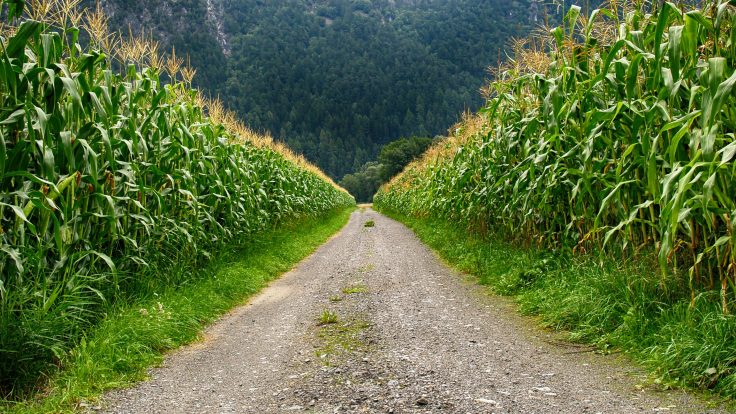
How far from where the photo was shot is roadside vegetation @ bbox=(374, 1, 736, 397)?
9.90ft

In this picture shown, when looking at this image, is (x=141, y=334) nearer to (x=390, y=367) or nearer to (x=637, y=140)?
(x=390, y=367)

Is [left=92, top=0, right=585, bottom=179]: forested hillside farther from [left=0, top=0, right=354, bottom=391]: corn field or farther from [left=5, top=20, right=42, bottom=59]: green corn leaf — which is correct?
[left=5, top=20, right=42, bottom=59]: green corn leaf

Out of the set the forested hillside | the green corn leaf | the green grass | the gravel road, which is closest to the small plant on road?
the gravel road

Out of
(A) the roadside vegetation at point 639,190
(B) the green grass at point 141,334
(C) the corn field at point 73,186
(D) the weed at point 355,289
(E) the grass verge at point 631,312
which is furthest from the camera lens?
(D) the weed at point 355,289

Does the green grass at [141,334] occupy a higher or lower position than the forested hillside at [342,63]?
lower

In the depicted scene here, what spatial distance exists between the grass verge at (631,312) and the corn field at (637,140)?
16 centimetres

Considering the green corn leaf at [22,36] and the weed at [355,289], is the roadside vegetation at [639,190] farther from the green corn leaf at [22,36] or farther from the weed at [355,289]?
the green corn leaf at [22,36]

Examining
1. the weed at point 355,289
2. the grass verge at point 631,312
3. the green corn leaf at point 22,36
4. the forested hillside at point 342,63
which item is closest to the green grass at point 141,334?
the weed at point 355,289

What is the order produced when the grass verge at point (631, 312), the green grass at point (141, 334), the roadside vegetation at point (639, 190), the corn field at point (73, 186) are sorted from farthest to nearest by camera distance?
the corn field at point (73, 186)
the green grass at point (141, 334)
the roadside vegetation at point (639, 190)
the grass verge at point (631, 312)

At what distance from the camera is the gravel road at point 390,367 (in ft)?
9.46

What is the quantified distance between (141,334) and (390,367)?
7.03 ft

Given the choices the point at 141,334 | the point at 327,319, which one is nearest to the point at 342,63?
the point at 327,319

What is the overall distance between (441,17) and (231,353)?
459 ft

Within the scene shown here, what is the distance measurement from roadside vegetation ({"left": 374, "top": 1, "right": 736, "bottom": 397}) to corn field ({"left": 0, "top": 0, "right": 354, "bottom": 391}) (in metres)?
4.01
